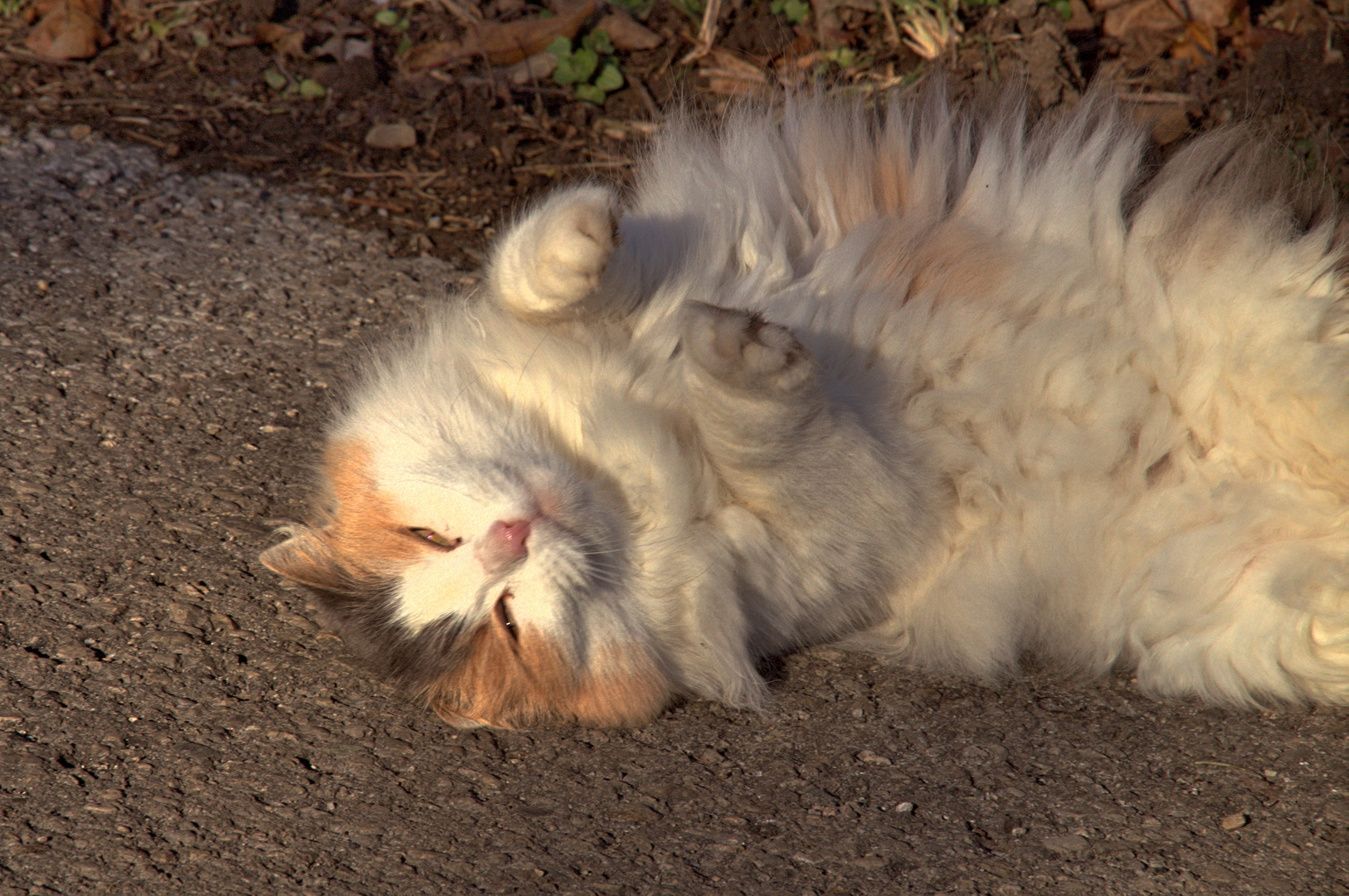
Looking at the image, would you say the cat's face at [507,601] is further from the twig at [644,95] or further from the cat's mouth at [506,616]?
the twig at [644,95]

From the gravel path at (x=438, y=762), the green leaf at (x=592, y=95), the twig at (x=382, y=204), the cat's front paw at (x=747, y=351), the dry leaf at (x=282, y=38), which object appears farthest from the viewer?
the dry leaf at (x=282, y=38)

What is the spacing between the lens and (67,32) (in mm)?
4465

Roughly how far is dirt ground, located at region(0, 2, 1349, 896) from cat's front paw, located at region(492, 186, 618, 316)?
884mm

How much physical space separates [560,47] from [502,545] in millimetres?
2732

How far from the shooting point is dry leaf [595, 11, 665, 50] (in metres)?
4.49

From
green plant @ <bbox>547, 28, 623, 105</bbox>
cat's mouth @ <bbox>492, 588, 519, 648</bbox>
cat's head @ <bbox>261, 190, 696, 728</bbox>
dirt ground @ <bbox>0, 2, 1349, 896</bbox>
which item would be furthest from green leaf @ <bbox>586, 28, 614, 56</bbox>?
cat's mouth @ <bbox>492, 588, 519, 648</bbox>

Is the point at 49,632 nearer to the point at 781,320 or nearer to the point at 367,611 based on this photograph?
the point at 367,611

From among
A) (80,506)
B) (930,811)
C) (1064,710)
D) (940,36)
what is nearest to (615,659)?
(930,811)

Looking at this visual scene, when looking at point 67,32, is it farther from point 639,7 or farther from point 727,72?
point 727,72

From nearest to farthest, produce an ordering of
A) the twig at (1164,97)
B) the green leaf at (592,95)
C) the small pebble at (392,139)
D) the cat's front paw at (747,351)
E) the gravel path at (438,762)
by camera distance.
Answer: the gravel path at (438,762), the cat's front paw at (747,351), the twig at (1164,97), the small pebble at (392,139), the green leaf at (592,95)

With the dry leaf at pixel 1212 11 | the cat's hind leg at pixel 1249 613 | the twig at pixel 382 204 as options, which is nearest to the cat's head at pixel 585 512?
the cat's hind leg at pixel 1249 613

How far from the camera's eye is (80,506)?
279 cm

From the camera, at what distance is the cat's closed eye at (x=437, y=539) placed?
2.45 metres

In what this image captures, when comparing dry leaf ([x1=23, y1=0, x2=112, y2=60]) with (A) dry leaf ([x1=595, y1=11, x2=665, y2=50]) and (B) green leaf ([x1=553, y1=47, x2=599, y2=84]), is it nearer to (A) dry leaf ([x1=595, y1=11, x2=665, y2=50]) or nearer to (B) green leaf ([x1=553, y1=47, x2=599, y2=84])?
(B) green leaf ([x1=553, y1=47, x2=599, y2=84])
